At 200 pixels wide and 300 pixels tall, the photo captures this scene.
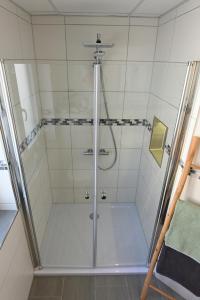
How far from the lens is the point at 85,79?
65.5 inches

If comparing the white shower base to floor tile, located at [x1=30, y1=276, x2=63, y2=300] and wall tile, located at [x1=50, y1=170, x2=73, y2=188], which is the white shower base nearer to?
floor tile, located at [x1=30, y1=276, x2=63, y2=300]

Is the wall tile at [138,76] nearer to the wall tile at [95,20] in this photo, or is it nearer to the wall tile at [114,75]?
the wall tile at [114,75]

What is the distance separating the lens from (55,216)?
2221 mm

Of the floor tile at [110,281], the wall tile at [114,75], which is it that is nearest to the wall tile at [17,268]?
the floor tile at [110,281]

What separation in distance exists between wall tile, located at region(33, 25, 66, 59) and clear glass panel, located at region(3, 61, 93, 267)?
81mm

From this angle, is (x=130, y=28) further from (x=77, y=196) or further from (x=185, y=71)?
(x=77, y=196)

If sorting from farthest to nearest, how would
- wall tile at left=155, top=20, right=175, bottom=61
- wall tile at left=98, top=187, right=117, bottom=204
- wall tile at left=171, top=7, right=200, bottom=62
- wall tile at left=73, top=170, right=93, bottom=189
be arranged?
wall tile at left=98, top=187, right=117, bottom=204
wall tile at left=73, top=170, right=93, bottom=189
wall tile at left=155, top=20, right=175, bottom=61
wall tile at left=171, top=7, right=200, bottom=62

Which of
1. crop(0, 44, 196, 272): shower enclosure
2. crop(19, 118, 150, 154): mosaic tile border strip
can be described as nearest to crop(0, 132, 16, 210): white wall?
crop(0, 44, 196, 272): shower enclosure

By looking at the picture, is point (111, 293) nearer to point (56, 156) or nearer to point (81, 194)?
point (81, 194)

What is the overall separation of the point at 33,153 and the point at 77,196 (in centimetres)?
87

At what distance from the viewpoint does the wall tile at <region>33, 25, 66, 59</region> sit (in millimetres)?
1642

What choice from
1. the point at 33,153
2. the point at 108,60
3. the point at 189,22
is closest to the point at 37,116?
the point at 33,153

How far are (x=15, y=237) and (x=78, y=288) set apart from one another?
72cm

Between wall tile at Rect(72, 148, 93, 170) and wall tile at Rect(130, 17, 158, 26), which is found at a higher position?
wall tile at Rect(130, 17, 158, 26)
